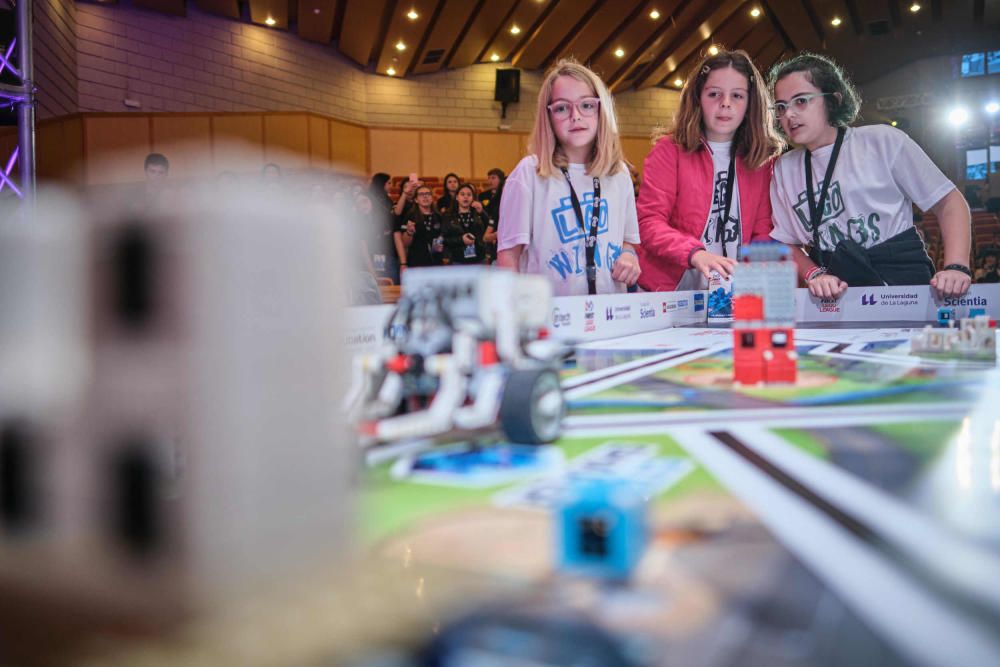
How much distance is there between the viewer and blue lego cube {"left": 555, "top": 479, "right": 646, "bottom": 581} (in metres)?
0.39

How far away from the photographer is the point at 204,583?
0.32 metres

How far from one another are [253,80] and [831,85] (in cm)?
898

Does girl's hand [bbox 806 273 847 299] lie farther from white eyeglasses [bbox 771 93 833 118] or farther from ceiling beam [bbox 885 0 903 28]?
ceiling beam [bbox 885 0 903 28]

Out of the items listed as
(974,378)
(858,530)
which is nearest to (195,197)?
(858,530)

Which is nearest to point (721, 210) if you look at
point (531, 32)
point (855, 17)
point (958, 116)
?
point (531, 32)

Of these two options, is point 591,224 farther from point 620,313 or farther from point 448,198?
point 448,198

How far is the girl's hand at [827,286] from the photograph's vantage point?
2504 mm

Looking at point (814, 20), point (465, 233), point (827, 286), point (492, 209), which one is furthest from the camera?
point (814, 20)

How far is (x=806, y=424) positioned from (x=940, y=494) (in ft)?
0.92

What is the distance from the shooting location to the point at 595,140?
232cm

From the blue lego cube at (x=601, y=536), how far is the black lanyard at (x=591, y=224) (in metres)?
2.00

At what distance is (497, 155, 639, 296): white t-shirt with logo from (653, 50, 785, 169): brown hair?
18.2 inches

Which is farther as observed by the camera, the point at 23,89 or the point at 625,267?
the point at 23,89

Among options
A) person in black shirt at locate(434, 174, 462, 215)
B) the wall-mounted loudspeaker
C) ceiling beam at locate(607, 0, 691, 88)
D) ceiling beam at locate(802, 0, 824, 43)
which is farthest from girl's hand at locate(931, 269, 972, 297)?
ceiling beam at locate(802, 0, 824, 43)
